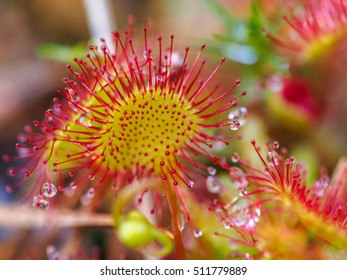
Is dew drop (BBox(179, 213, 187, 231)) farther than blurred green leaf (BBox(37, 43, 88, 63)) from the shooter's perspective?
No

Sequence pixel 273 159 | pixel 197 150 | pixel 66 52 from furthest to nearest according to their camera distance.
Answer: pixel 66 52
pixel 197 150
pixel 273 159

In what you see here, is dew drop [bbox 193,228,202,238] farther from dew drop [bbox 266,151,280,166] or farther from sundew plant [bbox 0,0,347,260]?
dew drop [bbox 266,151,280,166]

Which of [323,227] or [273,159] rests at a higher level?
[273,159]

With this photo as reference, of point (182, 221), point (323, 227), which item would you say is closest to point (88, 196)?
point (182, 221)

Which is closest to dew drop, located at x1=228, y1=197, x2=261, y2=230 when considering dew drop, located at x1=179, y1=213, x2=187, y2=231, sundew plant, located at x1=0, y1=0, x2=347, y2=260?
sundew plant, located at x1=0, y1=0, x2=347, y2=260

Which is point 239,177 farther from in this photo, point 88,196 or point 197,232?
point 88,196
